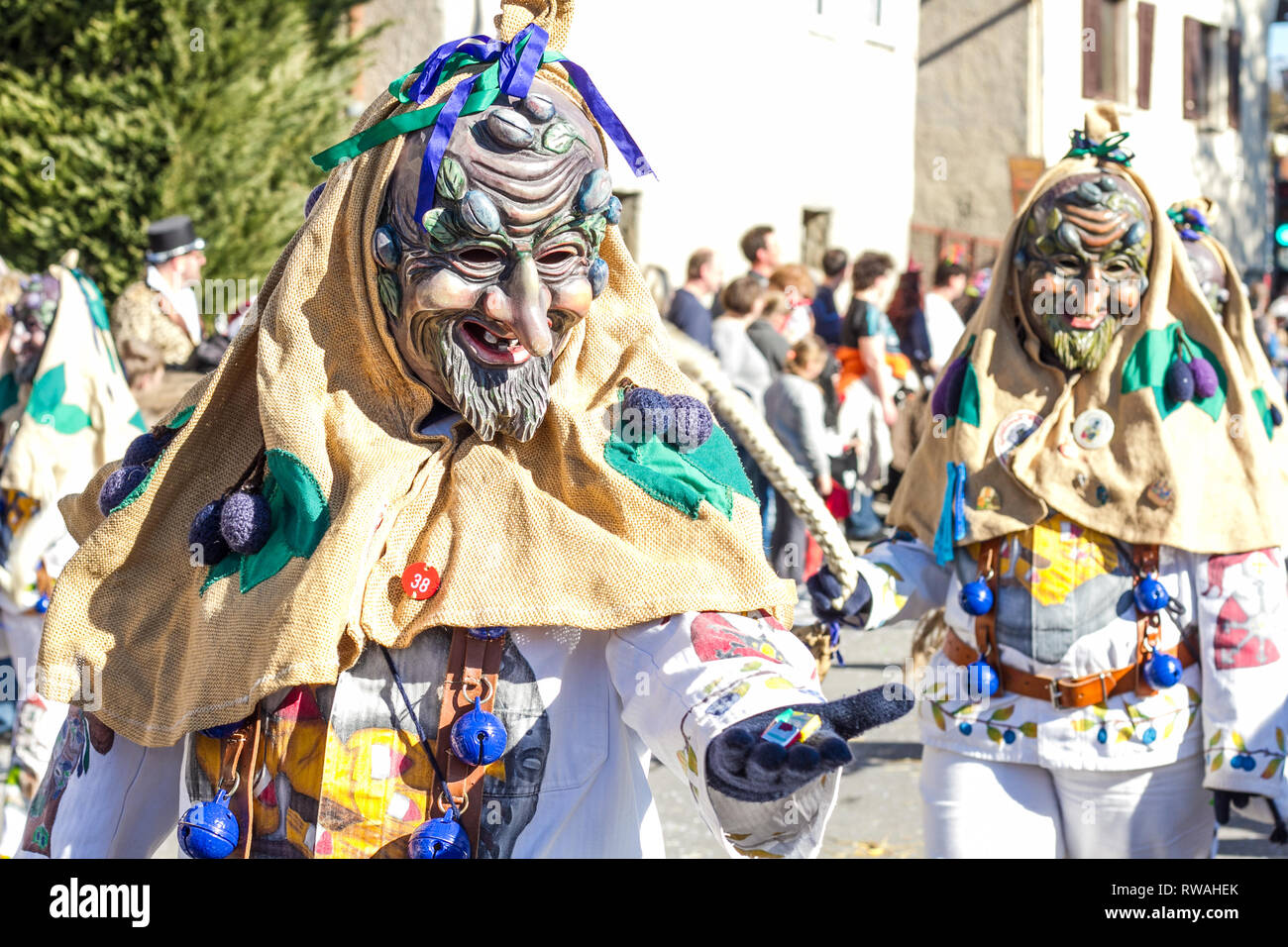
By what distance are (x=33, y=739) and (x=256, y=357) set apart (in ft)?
9.11

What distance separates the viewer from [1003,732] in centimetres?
330

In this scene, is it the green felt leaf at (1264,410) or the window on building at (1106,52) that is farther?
the window on building at (1106,52)

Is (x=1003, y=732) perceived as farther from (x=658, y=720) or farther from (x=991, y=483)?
(x=658, y=720)

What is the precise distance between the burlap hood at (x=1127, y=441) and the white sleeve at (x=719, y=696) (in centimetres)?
142

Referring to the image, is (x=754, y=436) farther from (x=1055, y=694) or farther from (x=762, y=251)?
(x=762, y=251)

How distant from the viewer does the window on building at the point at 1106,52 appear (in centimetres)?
1875

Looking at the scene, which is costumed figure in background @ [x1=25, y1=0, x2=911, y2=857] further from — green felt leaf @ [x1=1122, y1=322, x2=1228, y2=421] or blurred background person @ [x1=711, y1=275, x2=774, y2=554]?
blurred background person @ [x1=711, y1=275, x2=774, y2=554]

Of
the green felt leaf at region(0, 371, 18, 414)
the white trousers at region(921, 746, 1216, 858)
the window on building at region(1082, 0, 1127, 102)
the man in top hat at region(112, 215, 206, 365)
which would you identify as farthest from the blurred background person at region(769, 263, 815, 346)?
the window on building at region(1082, 0, 1127, 102)

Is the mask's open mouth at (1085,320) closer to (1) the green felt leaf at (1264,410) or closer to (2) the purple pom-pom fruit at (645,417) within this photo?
(1) the green felt leaf at (1264,410)

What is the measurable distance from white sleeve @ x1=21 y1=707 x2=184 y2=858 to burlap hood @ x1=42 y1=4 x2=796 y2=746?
0.12 metres

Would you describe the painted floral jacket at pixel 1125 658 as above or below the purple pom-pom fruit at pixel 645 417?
below

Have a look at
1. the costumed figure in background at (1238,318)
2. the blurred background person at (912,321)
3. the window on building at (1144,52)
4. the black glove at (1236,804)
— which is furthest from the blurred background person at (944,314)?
the window on building at (1144,52)

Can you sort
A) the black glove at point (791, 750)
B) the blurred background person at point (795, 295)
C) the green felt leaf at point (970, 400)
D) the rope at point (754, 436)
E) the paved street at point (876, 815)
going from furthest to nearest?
the blurred background person at point (795, 295) → the paved street at point (876, 815) → the green felt leaf at point (970, 400) → the rope at point (754, 436) → the black glove at point (791, 750)

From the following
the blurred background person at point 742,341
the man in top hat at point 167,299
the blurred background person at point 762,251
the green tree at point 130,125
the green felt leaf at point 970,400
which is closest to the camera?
the green felt leaf at point 970,400
